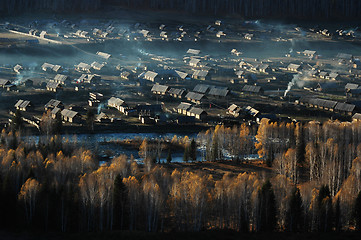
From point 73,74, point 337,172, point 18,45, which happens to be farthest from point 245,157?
point 18,45

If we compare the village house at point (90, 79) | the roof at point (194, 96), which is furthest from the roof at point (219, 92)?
the village house at point (90, 79)

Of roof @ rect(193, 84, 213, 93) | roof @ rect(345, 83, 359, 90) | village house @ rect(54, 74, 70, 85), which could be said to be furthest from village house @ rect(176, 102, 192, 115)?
roof @ rect(345, 83, 359, 90)

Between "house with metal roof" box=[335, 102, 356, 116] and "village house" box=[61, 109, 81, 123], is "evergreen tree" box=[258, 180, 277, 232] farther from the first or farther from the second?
"house with metal roof" box=[335, 102, 356, 116]

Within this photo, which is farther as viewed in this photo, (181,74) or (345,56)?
(345,56)

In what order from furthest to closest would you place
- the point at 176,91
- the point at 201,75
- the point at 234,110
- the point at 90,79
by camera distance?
the point at 201,75, the point at 90,79, the point at 176,91, the point at 234,110

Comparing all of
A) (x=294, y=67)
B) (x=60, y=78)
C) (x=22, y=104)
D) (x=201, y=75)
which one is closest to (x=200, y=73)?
(x=201, y=75)

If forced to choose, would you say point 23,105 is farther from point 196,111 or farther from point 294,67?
point 294,67

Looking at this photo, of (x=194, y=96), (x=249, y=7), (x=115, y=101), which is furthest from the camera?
(x=249, y=7)
